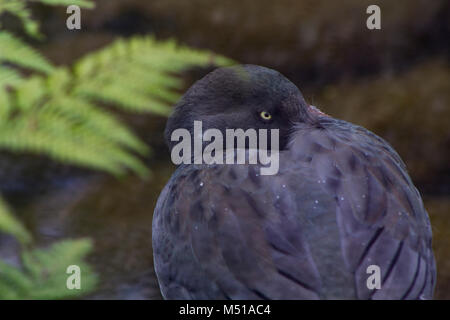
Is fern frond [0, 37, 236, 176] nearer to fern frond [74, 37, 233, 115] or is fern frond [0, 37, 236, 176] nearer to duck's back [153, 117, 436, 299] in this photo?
fern frond [74, 37, 233, 115]

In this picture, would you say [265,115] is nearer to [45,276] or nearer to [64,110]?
[64,110]

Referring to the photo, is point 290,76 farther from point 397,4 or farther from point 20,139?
point 20,139

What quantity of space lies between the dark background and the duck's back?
1.84 meters

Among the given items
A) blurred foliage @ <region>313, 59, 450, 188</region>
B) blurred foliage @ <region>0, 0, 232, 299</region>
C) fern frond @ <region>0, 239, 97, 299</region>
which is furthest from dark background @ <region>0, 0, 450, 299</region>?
blurred foliage @ <region>0, 0, 232, 299</region>

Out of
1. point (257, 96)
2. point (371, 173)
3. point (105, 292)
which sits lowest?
point (105, 292)

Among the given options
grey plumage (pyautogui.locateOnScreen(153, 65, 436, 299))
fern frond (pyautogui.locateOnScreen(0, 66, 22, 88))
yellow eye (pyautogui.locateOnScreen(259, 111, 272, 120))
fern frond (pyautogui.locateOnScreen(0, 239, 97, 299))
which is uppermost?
fern frond (pyautogui.locateOnScreen(0, 66, 22, 88))

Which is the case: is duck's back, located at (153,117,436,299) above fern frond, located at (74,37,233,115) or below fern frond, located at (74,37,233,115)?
below

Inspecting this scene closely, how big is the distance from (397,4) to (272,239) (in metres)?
4.37

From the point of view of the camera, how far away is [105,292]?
4.44 meters

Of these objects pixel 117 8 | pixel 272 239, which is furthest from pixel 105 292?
pixel 117 8

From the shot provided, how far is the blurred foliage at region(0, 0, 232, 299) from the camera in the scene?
317 centimetres

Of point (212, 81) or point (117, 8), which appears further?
point (117, 8)

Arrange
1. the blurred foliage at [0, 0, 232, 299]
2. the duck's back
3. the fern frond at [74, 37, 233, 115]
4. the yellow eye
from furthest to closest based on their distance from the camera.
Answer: the fern frond at [74, 37, 233, 115] → the blurred foliage at [0, 0, 232, 299] → the yellow eye → the duck's back

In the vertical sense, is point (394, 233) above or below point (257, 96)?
below
